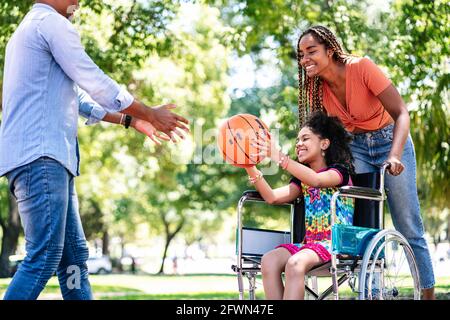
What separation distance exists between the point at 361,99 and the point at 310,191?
27.3 inches

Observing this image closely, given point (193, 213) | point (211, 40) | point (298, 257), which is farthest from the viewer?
point (193, 213)

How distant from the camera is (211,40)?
63.2 ft

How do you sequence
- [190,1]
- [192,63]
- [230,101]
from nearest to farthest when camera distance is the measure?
[190,1]
[192,63]
[230,101]

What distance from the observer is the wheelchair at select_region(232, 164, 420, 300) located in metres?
4.25

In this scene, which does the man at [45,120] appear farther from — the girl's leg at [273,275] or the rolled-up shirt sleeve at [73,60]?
the girl's leg at [273,275]

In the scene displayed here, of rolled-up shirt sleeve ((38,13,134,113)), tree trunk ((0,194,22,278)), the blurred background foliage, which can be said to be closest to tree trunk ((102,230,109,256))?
the blurred background foliage

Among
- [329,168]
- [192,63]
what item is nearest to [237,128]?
[329,168]

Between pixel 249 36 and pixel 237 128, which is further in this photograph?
pixel 249 36

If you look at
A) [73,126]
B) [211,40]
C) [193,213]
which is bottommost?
[73,126]

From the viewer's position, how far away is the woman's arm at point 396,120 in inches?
183

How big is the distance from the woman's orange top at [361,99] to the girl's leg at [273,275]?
3.79ft

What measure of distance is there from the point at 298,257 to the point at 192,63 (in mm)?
12712

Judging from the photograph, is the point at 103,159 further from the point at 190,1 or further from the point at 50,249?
the point at 50,249

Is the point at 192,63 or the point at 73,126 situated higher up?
the point at 192,63
